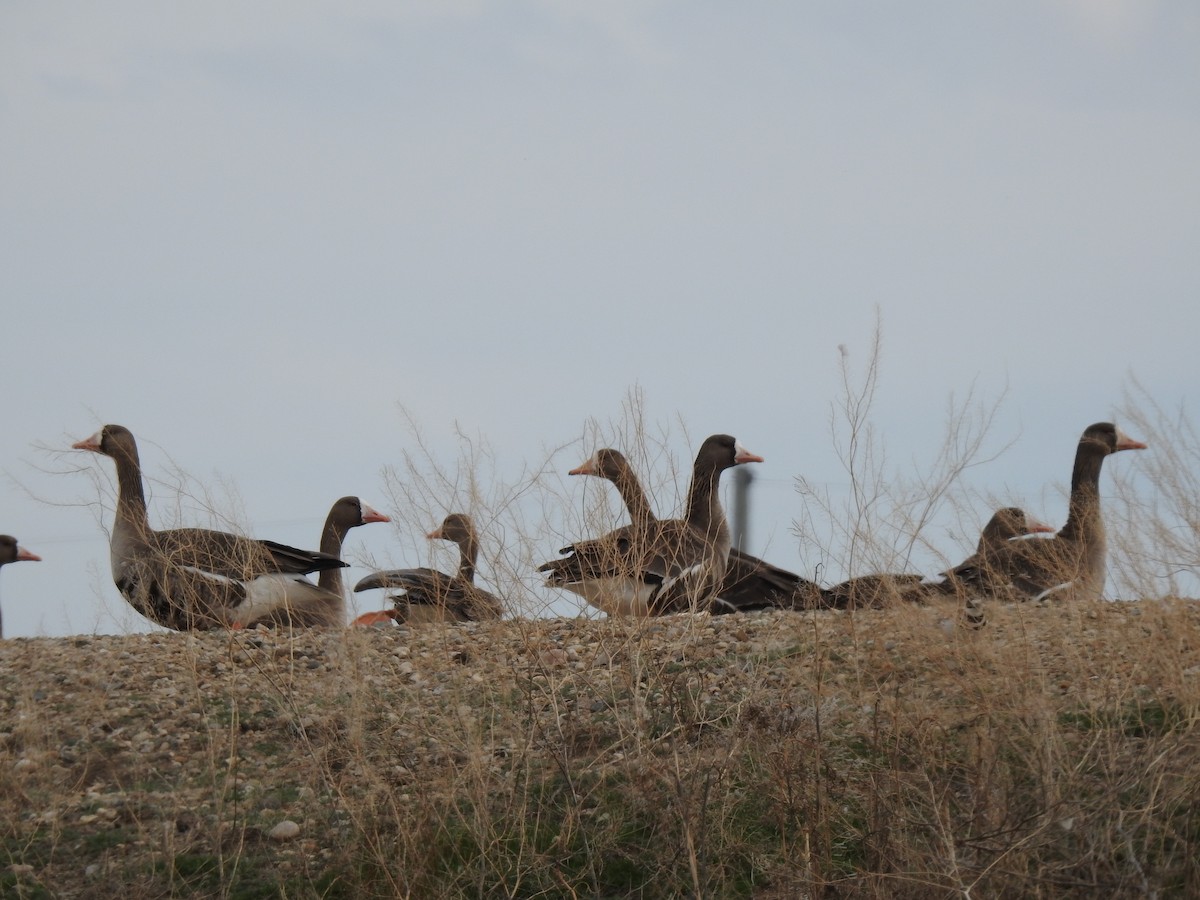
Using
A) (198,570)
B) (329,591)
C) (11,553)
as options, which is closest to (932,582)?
(198,570)

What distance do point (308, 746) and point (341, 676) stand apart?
2.51ft

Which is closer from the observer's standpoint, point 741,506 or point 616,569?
point 616,569

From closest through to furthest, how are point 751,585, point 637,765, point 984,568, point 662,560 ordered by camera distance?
point 637,765 < point 984,568 < point 662,560 < point 751,585

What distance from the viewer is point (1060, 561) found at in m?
9.92

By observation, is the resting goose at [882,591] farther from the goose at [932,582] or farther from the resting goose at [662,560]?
the resting goose at [662,560]

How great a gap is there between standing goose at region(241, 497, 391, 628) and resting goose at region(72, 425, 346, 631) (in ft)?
0.20

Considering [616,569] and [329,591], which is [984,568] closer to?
[616,569]

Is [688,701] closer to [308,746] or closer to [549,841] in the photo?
[549,841]

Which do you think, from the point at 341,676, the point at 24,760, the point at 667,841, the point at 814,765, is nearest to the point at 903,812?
the point at 814,765

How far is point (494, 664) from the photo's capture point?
807 centimetres

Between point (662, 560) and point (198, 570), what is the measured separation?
3269 mm

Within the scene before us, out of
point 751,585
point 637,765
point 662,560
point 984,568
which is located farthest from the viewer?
point 751,585

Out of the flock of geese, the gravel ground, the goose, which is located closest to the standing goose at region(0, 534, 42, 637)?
the flock of geese

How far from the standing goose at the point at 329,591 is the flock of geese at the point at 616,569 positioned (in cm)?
1
